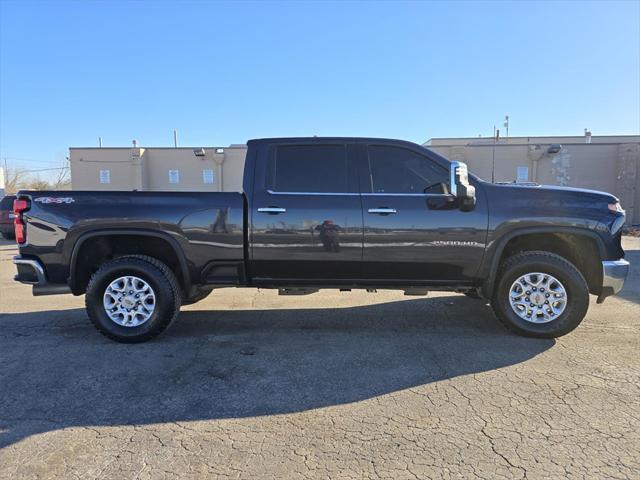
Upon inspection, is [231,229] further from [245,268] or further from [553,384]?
[553,384]

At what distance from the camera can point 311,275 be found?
498cm

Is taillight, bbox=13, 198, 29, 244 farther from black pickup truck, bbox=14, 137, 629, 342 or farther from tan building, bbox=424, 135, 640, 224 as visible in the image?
tan building, bbox=424, 135, 640, 224

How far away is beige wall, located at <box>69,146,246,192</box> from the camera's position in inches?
1153

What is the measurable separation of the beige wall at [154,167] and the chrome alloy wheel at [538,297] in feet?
84.0

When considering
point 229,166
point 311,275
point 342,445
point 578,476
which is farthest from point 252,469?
point 229,166

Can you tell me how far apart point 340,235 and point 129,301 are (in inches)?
90.3

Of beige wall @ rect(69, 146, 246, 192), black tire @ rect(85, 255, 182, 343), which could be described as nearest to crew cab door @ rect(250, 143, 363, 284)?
black tire @ rect(85, 255, 182, 343)

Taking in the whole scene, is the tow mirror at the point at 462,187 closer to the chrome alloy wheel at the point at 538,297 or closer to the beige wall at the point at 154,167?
the chrome alloy wheel at the point at 538,297

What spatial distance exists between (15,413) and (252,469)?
1903 mm

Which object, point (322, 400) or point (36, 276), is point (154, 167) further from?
point (322, 400)

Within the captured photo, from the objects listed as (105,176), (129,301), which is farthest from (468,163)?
(129,301)

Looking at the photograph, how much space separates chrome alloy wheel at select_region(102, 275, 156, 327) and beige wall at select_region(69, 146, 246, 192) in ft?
81.2

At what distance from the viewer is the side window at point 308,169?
4926mm

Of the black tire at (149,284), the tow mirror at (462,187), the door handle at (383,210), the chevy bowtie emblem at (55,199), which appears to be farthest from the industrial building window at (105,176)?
the tow mirror at (462,187)
